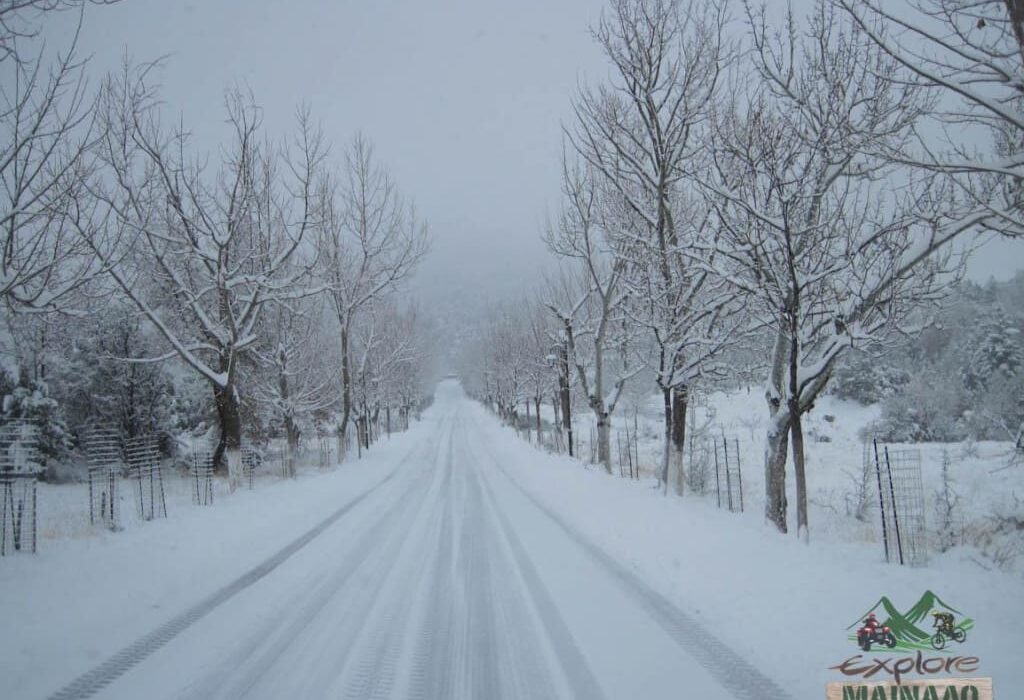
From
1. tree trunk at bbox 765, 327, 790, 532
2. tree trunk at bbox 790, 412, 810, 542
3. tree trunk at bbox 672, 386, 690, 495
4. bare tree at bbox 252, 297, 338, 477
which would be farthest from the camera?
bare tree at bbox 252, 297, 338, 477

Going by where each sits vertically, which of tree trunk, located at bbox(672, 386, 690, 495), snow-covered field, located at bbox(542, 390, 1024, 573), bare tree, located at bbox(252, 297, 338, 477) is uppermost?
bare tree, located at bbox(252, 297, 338, 477)

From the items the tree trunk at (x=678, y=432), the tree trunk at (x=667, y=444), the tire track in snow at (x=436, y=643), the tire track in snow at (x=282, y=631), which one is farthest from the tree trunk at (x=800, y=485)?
the tire track in snow at (x=282, y=631)

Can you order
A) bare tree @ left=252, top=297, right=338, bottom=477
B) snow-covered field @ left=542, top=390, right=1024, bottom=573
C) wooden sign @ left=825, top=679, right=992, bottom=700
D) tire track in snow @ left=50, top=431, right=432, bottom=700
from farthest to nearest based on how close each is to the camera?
bare tree @ left=252, top=297, right=338, bottom=477 → snow-covered field @ left=542, top=390, right=1024, bottom=573 → tire track in snow @ left=50, top=431, right=432, bottom=700 → wooden sign @ left=825, top=679, right=992, bottom=700

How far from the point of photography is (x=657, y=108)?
12.4m

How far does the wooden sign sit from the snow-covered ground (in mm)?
140

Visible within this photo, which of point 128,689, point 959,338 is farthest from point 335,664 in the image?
point 959,338

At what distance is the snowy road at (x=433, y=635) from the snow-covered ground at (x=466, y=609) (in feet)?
0.07

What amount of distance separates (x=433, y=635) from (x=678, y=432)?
1045cm

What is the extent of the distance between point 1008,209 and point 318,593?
867cm

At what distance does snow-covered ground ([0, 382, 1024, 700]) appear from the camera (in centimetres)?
409

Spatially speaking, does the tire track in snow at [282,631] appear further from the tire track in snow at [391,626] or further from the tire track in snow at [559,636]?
the tire track in snow at [559,636]

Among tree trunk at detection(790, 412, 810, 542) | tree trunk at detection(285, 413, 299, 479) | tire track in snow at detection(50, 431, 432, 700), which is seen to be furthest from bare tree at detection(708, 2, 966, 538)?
tree trunk at detection(285, 413, 299, 479)

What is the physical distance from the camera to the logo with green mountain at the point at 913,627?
4484mm

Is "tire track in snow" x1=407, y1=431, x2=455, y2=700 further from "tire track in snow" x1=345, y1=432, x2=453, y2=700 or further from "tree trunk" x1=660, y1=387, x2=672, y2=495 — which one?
"tree trunk" x1=660, y1=387, x2=672, y2=495
